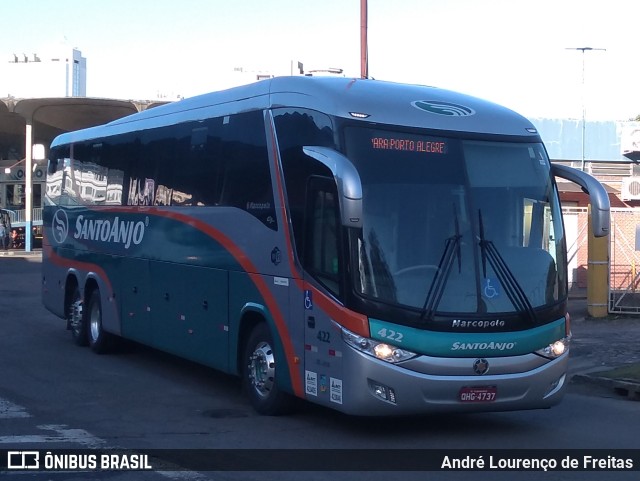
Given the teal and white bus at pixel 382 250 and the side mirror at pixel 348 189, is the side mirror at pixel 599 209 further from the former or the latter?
the side mirror at pixel 348 189

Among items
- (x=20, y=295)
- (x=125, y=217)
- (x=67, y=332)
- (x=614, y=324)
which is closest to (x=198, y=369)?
(x=125, y=217)

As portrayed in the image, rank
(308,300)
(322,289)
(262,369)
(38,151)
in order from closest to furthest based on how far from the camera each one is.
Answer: (322,289) → (308,300) → (262,369) → (38,151)

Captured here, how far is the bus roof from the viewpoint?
964cm

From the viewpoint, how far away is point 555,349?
9758mm

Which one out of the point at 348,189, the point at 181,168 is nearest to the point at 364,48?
the point at 181,168

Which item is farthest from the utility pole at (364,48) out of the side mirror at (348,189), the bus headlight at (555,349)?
the side mirror at (348,189)

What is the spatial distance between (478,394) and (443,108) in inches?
118

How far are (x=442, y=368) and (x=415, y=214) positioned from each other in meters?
1.51

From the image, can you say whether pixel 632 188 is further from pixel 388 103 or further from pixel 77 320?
pixel 388 103

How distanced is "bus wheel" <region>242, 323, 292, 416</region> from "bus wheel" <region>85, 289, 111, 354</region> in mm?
5469

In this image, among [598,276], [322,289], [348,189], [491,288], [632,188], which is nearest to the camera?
[348,189]

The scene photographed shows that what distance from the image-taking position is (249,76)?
54312mm

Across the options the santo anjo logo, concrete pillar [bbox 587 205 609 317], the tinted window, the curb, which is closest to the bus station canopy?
concrete pillar [bbox 587 205 609 317]

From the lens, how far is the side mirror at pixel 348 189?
27.8 ft
